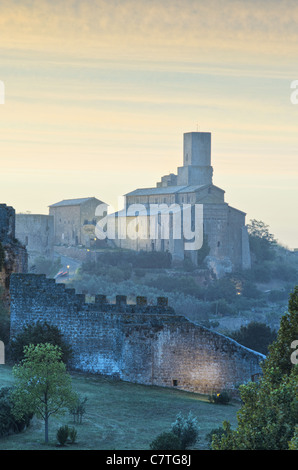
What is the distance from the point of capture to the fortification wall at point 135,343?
27.3 metres

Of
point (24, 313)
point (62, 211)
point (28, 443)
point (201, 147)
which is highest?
point (201, 147)

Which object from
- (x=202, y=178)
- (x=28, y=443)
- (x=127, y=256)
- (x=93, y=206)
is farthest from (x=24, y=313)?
(x=202, y=178)

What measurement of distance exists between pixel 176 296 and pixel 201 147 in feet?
154

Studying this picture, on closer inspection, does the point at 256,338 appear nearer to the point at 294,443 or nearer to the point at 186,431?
the point at 186,431

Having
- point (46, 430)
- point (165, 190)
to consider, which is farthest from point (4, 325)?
point (165, 190)

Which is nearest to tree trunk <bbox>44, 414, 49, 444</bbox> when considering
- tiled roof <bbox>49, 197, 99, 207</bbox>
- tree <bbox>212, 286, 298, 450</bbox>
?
tree <bbox>212, 286, 298, 450</bbox>

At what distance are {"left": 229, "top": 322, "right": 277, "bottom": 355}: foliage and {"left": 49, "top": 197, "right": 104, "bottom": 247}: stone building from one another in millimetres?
76864

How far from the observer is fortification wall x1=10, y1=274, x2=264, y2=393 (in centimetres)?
2730

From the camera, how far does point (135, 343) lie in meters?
27.2

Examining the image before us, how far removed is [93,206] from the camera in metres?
134

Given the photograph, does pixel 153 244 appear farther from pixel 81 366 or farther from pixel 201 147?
pixel 81 366

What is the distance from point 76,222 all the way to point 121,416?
110 metres

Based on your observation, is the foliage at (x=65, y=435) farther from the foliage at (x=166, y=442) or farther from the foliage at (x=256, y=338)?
the foliage at (x=256, y=338)
